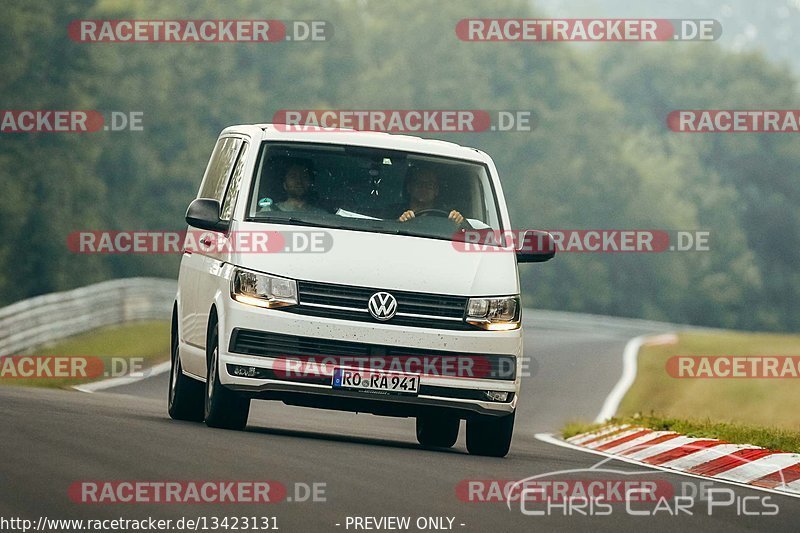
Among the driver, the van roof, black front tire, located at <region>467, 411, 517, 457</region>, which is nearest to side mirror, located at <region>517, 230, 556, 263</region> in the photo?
the driver

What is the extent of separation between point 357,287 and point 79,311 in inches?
831

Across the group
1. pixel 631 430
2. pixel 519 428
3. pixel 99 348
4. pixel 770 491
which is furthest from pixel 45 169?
pixel 770 491

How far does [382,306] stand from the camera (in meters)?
12.3

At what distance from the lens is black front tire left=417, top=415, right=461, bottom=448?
14.9 m

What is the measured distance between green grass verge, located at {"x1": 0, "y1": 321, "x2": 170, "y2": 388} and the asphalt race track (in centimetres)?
1295

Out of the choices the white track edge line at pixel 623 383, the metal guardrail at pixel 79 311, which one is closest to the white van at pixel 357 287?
the white track edge line at pixel 623 383

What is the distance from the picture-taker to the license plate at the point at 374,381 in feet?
40.4

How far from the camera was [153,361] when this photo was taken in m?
28.7

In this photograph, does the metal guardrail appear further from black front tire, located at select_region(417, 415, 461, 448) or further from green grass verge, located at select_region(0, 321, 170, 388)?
black front tire, located at select_region(417, 415, 461, 448)

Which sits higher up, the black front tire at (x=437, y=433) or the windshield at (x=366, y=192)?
the windshield at (x=366, y=192)

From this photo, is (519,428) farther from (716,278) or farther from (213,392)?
(716,278)

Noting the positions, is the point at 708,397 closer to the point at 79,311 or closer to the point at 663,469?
the point at 79,311

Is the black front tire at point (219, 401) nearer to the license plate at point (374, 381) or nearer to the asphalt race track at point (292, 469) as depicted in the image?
the asphalt race track at point (292, 469)

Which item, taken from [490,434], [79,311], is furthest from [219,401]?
[79,311]
